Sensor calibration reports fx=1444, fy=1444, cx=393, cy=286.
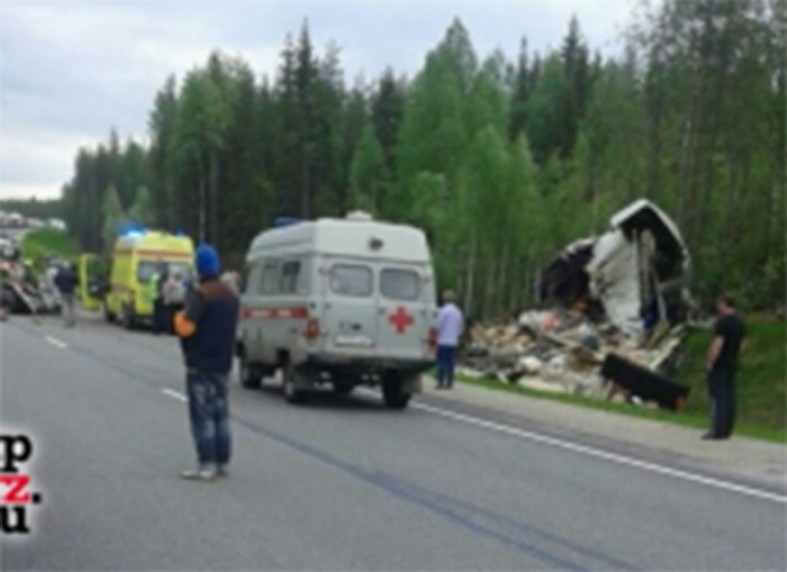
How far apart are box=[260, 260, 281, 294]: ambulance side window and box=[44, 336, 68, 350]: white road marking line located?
9567 mm

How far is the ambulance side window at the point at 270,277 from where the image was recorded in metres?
23.0

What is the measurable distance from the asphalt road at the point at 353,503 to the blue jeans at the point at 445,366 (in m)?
6.51

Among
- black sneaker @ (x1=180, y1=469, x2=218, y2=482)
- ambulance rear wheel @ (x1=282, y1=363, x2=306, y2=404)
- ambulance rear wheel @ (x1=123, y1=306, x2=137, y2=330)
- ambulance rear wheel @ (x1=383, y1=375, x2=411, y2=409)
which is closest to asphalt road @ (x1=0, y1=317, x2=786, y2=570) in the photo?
black sneaker @ (x1=180, y1=469, x2=218, y2=482)

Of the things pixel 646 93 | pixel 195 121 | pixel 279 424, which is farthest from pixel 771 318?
pixel 195 121

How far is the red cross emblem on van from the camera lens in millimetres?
21359

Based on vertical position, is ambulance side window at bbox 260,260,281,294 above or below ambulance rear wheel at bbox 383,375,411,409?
above

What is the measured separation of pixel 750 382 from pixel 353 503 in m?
25.5

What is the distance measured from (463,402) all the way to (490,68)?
286 ft

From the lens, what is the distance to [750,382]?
35656 millimetres

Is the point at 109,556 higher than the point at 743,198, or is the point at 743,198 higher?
the point at 743,198

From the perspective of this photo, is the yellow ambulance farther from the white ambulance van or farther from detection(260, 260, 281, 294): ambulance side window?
the white ambulance van

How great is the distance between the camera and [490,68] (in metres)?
108

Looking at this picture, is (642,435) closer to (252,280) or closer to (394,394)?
(394,394)

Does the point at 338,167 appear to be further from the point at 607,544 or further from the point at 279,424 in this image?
the point at 607,544
